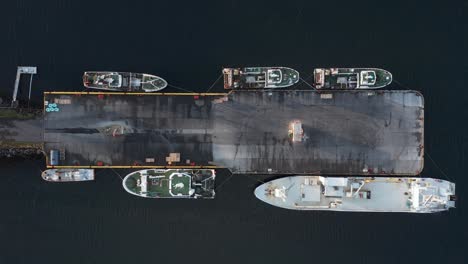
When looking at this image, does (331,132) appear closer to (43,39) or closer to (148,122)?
(148,122)

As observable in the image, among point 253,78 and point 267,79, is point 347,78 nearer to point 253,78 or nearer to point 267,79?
point 267,79

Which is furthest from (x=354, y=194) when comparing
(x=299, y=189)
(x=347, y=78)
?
(x=347, y=78)

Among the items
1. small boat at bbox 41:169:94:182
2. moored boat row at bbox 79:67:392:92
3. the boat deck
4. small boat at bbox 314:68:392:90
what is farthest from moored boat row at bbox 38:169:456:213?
small boat at bbox 314:68:392:90

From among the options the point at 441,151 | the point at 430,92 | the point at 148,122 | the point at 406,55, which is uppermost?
the point at 406,55

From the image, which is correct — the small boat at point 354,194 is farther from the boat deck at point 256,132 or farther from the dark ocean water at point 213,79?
the dark ocean water at point 213,79

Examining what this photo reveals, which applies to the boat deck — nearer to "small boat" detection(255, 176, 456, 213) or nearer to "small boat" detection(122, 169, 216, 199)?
"small boat" detection(122, 169, 216, 199)

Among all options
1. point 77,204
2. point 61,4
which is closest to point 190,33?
point 61,4
